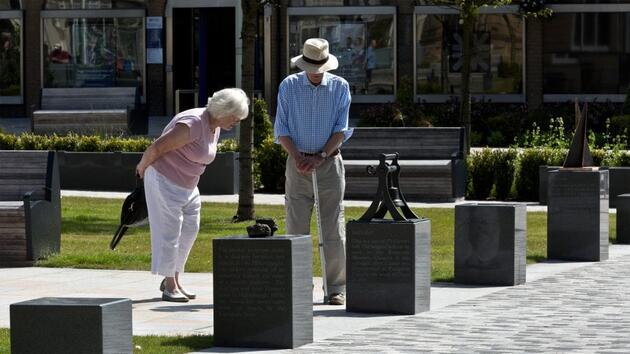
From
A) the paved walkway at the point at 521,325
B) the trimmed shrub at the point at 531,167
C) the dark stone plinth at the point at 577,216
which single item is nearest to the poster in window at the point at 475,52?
the trimmed shrub at the point at 531,167

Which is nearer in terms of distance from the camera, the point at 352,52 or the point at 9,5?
the point at 352,52

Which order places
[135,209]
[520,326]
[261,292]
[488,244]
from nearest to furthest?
[261,292], [520,326], [135,209], [488,244]

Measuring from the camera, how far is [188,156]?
11.5m

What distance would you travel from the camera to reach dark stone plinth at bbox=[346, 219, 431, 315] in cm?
1091

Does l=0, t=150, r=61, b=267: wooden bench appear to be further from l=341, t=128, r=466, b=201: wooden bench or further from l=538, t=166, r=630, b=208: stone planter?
l=538, t=166, r=630, b=208: stone planter

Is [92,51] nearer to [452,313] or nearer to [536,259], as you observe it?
[536,259]

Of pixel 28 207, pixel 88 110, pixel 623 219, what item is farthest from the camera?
pixel 88 110

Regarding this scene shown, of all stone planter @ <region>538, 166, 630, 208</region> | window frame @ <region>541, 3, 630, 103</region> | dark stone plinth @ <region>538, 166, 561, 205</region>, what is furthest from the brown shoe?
window frame @ <region>541, 3, 630, 103</region>

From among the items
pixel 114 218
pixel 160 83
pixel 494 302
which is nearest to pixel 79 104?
pixel 160 83

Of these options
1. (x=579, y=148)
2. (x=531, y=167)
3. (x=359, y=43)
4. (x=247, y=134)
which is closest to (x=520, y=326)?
(x=579, y=148)

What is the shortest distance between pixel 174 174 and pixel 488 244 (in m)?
2.91

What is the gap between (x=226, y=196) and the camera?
23000mm

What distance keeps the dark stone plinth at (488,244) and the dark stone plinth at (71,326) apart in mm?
5789

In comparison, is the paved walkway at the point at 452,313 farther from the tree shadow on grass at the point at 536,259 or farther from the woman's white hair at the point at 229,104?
the woman's white hair at the point at 229,104
